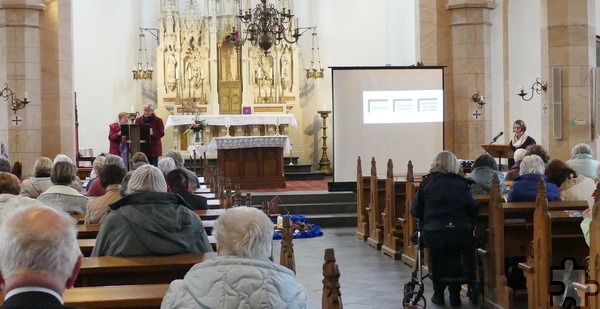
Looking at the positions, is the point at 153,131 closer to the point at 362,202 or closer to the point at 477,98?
the point at 362,202

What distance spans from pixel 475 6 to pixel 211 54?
759cm

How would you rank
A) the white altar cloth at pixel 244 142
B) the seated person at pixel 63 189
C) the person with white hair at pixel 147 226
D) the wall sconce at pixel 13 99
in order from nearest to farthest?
1. the person with white hair at pixel 147 226
2. the seated person at pixel 63 189
3. the wall sconce at pixel 13 99
4. the white altar cloth at pixel 244 142

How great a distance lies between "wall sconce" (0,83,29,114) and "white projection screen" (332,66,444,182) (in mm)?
4978

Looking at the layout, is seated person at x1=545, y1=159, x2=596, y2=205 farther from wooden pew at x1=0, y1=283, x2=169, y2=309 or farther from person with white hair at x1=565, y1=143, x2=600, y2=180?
wooden pew at x1=0, y1=283, x2=169, y2=309

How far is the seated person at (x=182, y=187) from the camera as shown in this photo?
24.7 feet

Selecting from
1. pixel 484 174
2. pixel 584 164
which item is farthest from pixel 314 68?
pixel 484 174

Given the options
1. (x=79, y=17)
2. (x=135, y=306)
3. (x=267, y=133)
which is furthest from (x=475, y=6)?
(x=135, y=306)

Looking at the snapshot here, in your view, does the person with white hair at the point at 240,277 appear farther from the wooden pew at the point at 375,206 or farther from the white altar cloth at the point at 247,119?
the white altar cloth at the point at 247,119

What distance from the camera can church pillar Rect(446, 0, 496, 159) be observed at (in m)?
16.0

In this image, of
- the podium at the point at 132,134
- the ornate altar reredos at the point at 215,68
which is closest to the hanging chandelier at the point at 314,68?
the ornate altar reredos at the point at 215,68

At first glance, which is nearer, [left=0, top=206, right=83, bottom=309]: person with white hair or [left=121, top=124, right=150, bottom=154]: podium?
[left=0, top=206, right=83, bottom=309]: person with white hair

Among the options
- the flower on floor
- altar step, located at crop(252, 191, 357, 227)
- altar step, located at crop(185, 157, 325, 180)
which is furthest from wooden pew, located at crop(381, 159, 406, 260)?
altar step, located at crop(185, 157, 325, 180)

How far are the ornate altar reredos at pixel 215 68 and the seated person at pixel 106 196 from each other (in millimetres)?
14149

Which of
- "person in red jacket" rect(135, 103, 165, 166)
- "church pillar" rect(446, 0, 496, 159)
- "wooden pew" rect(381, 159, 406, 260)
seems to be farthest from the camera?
"church pillar" rect(446, 0, 496, 159)
